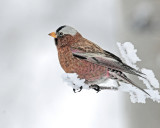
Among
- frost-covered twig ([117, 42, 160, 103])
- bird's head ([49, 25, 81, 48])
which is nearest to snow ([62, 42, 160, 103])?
frost-covered twig ([117, 42, 160, 103])

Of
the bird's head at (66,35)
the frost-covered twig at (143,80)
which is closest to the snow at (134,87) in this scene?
the frost-covered twig at (143,80)

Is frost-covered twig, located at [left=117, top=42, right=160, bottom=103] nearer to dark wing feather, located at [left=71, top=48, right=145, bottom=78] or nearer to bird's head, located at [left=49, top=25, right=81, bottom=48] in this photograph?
dark wing feather, located at [left=71, top=48, right=145, bottom=78]

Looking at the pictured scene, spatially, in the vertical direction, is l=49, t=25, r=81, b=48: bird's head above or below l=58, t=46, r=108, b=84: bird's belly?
above

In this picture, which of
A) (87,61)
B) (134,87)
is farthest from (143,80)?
(87,61)

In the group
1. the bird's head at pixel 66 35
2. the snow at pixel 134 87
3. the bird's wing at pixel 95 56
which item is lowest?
the snow at pixel 134 87

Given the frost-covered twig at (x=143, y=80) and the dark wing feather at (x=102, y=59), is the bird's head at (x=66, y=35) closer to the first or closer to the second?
the dark wing feather at (x=102, y=59)

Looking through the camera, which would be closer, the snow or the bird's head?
the snow
